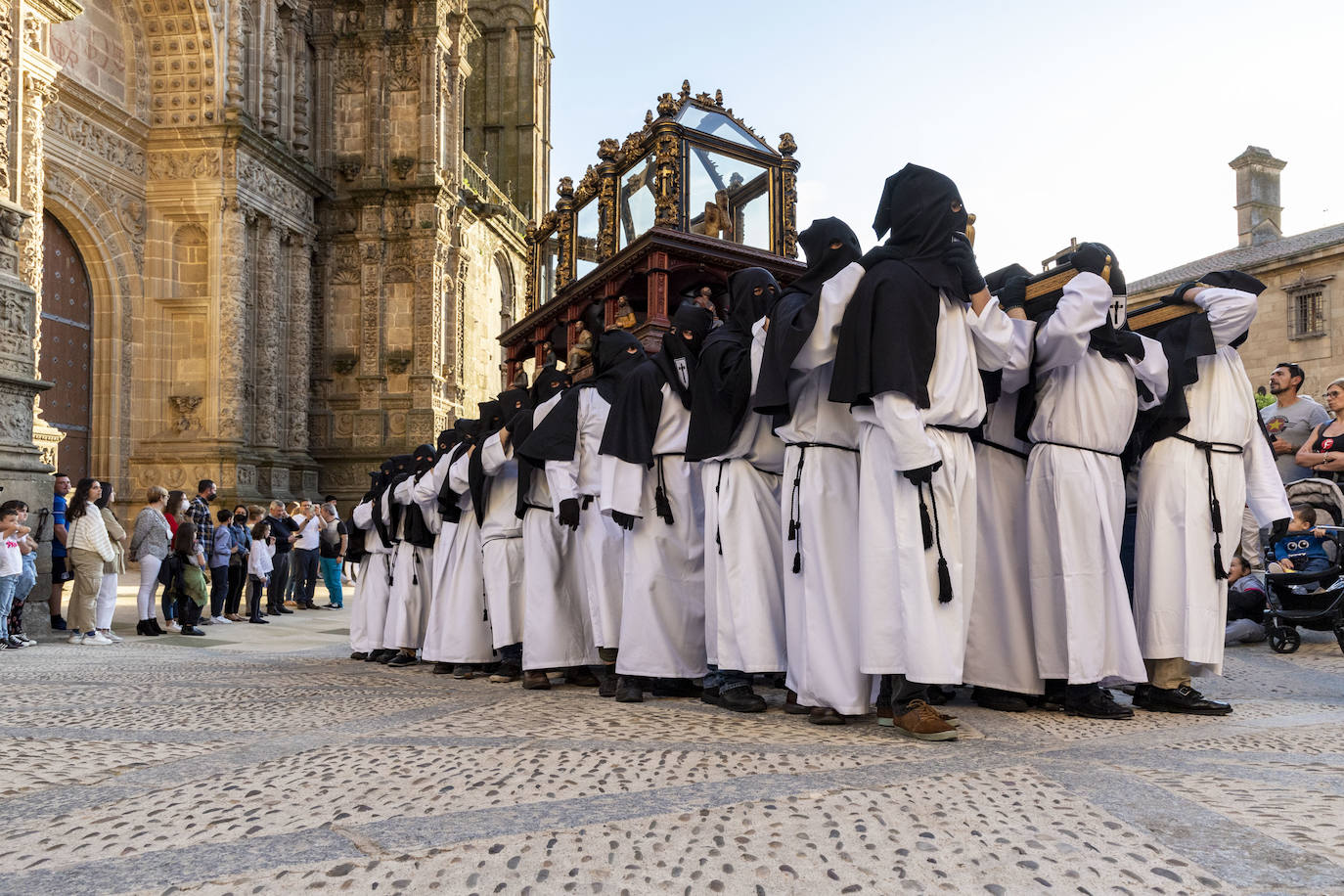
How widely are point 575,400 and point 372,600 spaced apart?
3725 millimetres

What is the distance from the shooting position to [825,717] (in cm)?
432

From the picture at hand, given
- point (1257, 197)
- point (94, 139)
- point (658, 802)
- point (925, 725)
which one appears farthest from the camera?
point (1257, 197)

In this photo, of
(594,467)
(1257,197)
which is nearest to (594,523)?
(594,467)

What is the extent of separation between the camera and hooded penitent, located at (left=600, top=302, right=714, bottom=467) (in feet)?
17.9

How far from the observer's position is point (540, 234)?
41.1ft

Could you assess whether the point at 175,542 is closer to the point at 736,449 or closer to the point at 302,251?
the point at 736,449

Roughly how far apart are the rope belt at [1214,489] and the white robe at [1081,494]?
0.32m

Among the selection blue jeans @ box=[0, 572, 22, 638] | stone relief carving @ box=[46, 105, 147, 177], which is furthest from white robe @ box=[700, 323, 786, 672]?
stone relief carving @ box=[46, 105, 147, 177]

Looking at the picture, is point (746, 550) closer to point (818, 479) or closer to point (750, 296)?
point (818, 479)

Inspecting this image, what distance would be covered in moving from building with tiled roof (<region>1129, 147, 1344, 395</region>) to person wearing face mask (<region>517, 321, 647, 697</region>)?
87.8 ft

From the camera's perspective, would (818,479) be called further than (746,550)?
No

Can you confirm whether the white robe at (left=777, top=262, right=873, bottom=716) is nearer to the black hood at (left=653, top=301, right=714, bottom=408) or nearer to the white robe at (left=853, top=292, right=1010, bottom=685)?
the white robe at (left=853, top=292, right=1010, bottom=685)

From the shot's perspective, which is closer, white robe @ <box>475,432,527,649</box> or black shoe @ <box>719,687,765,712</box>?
black shoe @ <box>719,687,765,712</box>

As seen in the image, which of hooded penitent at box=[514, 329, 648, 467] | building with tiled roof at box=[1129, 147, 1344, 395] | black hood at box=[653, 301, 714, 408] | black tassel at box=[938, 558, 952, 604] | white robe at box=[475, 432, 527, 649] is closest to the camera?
black tassel at box=[938, 558, 952, 604]
